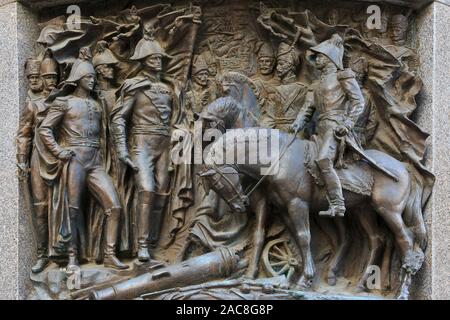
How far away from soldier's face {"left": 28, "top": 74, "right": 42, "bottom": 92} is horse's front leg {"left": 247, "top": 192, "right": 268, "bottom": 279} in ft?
7.50

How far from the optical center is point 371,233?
13688 millimetres

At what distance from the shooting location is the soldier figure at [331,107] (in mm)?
13344

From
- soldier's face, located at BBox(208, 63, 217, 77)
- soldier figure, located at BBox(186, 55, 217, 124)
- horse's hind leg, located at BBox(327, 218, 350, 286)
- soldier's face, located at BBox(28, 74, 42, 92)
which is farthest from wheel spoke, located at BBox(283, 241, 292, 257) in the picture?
soldier's face, located at BBox(28, 74, 42, 92)

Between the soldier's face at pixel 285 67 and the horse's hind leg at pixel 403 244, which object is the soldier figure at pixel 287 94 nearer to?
the soldier's face at pixel 285 67

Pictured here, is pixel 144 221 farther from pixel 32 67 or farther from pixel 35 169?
pixel 32 67

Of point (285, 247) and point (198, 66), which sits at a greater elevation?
point (198, 66)

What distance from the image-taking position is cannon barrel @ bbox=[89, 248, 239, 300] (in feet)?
43.9

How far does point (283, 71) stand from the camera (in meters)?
13.9

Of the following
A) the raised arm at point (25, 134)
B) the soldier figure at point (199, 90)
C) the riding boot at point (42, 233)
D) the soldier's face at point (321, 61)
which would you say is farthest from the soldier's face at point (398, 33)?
the riding boot at point (42, 233)

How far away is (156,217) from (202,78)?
1.39 meters

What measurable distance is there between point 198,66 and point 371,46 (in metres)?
1.63

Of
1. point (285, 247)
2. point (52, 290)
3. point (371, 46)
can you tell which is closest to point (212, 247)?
point (285, 247)

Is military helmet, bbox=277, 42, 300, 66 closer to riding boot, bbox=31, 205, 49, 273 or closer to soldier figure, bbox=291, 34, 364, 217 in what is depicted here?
soldier figure, bbox=291, 34, 364, 217
